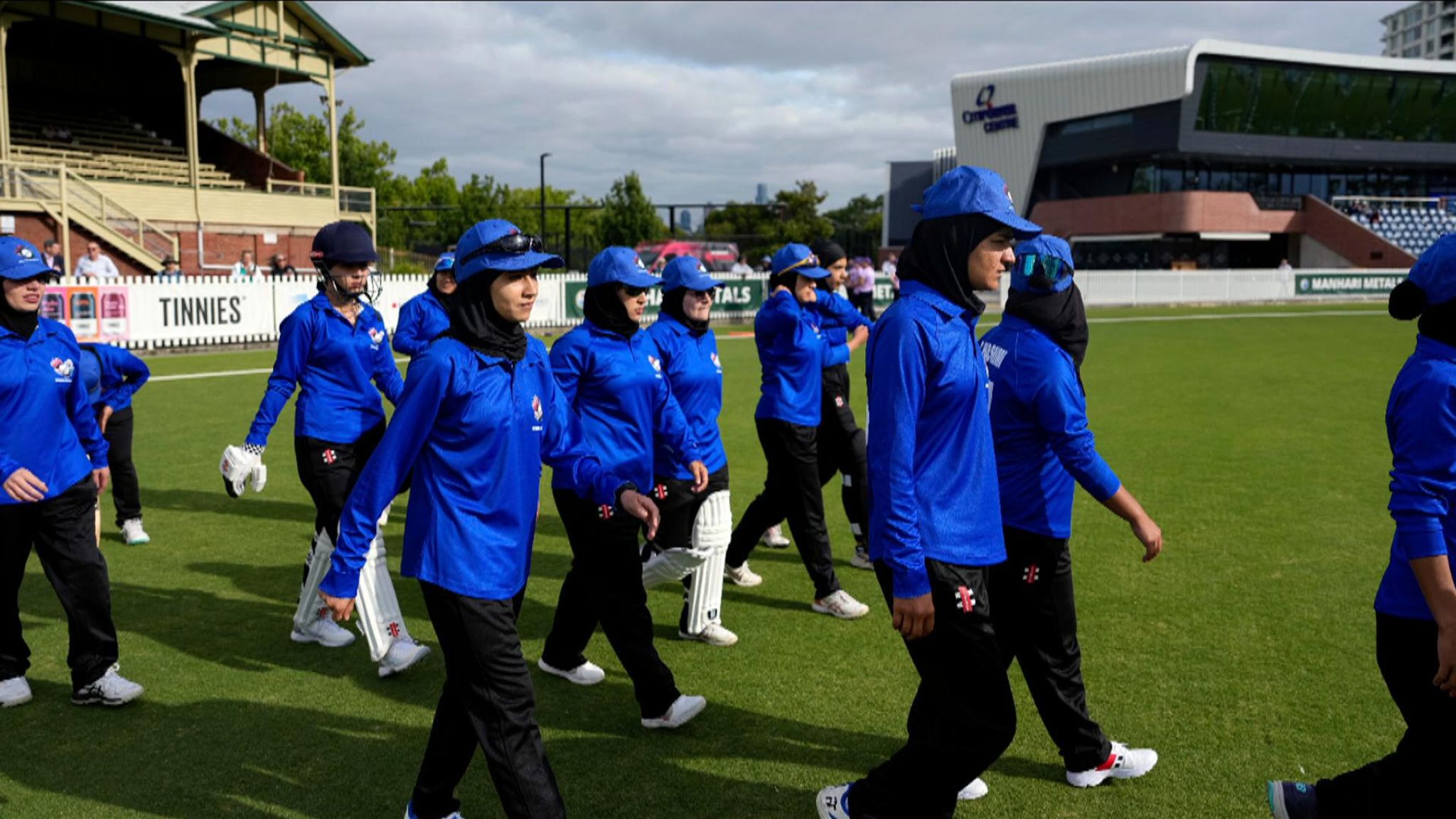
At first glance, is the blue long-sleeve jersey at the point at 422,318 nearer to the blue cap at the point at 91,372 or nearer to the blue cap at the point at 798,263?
the blue cap at the point at 91,372

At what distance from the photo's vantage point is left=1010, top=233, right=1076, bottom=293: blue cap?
4004 millimetres

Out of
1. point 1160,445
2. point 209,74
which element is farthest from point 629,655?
point 209,74

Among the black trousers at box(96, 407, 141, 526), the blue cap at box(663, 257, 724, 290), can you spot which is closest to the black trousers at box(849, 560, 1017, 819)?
the blue cap at box(663, 257, 724, 290)

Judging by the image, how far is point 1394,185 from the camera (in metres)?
64.9

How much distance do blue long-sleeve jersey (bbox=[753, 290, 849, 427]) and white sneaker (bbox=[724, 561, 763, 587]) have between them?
1071 mm

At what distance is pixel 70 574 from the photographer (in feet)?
16.5

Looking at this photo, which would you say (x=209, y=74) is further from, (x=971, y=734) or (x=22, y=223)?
(x=971, y=734)

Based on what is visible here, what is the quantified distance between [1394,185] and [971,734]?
74.3 m

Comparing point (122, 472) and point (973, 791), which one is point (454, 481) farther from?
point (122, 472)

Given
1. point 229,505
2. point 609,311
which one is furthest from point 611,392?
point 229,505

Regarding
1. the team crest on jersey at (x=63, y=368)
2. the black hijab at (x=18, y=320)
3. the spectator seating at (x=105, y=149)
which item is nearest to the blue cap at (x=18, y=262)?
the black hijab at (x=18, y=320)

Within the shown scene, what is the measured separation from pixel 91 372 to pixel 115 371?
0.38m

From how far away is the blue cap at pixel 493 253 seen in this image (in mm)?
3492

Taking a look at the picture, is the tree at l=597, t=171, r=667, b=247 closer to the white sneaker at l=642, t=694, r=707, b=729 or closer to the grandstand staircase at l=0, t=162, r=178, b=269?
the grandstand staircase at l=0, t=162, r=178, b=269
